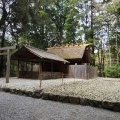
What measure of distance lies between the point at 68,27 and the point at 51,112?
27.4 meters

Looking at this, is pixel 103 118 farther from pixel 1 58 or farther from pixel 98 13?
pixel 98 13

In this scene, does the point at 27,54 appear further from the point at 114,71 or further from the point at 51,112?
the point at 51,112

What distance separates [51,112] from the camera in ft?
21.6

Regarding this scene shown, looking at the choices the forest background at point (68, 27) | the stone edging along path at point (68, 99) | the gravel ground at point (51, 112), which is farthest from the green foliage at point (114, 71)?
the gravel ground at point (51, 112)

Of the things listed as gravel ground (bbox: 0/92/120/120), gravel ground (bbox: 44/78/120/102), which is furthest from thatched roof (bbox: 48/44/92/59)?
gravel ground (bbox: 0/92/120/120)

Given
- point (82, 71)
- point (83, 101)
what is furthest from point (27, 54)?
point (83, 101)

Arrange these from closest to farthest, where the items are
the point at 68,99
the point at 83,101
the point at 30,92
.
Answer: the point at 83,101 < the point at 68,99 < the point at 30,92

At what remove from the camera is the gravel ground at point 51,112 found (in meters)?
5.92

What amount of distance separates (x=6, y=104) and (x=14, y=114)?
1514 millimetres

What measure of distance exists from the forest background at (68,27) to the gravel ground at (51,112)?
1603 centimetres

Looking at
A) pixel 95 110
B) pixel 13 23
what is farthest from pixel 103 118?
pixel 13 23

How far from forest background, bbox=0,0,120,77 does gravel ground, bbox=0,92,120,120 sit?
16032 mm

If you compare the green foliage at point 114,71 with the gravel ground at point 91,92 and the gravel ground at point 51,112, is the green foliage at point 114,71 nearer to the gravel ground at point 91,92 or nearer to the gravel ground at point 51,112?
the gravel ground at point 91,92

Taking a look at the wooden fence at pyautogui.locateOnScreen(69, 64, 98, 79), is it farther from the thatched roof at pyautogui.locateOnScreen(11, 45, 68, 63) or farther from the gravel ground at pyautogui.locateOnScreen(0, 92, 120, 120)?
the gravel ground at pyautogui.locateOnScreen(0, 92, 120, 120)
